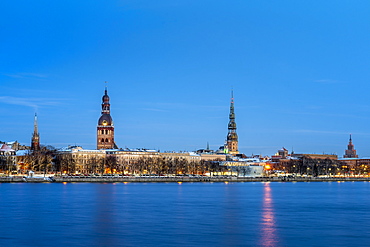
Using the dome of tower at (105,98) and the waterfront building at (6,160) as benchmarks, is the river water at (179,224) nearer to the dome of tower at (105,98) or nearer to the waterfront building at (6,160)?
the waterfront building at (6,160)

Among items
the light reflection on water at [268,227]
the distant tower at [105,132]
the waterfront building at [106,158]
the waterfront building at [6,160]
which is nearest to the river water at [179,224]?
the light reflection on water at [268,227]

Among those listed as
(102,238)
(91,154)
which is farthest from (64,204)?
(91,154)

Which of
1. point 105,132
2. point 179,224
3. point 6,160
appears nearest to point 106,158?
point 105,132

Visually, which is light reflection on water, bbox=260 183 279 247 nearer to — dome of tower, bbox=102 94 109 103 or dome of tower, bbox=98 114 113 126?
dome of tower, bbox=98 114 113 126

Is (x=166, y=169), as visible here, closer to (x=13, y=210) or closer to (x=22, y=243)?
(x=13, y=210)

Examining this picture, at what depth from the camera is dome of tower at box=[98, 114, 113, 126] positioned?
190 meters

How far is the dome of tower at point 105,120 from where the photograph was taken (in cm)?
19038

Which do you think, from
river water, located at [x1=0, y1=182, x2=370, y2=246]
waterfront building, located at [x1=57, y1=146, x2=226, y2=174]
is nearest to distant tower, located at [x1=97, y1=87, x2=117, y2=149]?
waterfront building, located at [x1=57, y1=146, x2=226, y2=174]

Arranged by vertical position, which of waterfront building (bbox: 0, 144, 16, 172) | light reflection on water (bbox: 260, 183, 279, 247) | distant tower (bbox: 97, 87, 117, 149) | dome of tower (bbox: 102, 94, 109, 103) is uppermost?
dome of tower (bbox: 102, 94, 109, 103)

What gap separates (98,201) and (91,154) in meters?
117

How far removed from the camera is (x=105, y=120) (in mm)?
190500

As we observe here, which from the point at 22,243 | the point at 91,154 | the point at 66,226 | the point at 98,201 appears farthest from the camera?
the point at 91,154

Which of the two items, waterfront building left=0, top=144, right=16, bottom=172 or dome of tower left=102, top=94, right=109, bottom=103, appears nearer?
waterfront building left=0, top=144, right=16, bottom=172

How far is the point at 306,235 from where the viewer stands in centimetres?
3528
